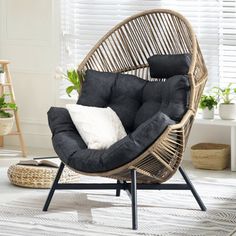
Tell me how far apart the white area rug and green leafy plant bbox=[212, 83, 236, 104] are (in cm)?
85

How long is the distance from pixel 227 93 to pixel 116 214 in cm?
167

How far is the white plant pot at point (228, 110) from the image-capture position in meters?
5.77

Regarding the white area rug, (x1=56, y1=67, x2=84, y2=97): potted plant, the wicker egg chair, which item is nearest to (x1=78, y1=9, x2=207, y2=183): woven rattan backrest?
the wicker egg chair

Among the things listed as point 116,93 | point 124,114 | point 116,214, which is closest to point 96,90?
point 116,93

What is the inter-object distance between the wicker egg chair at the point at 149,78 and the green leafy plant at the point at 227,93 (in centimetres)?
75

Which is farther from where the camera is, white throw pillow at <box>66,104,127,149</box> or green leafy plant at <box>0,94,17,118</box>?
green leafy plant at <box>0,94,17,118</box>

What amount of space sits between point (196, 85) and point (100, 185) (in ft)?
2.69

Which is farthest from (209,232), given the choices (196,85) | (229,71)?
(229,71)

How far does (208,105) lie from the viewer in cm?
585

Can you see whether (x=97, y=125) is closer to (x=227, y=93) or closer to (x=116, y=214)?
(x=116, y=214)

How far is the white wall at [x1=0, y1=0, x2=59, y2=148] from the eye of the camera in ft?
21.4

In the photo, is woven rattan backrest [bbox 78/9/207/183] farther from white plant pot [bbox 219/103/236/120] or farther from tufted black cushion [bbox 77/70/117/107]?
white plant pot [bbox 219/103/236/120]

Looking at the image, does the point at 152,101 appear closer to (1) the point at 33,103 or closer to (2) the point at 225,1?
(2) the point at 225,1

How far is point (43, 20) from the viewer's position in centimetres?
652
